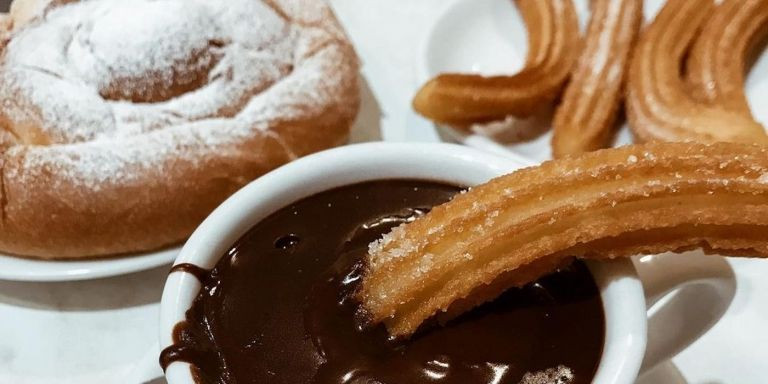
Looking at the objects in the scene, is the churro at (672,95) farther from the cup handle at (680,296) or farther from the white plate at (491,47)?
the cup handle at (680,296)

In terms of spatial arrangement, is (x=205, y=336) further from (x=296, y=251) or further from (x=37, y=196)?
(x=37, y=196)

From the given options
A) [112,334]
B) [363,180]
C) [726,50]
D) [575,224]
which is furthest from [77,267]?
[726,50]

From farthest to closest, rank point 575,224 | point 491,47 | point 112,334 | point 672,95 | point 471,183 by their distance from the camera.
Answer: point 491,47
point 672,95
point 112,334
point 471,183
point 575,224

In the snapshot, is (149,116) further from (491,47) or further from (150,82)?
(491,47)

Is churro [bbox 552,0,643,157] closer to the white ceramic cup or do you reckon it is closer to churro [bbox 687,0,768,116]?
churro [bbox 687,0,768,116]

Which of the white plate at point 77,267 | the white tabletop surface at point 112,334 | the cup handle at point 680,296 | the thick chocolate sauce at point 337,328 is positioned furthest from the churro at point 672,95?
the white plate at point 77,267

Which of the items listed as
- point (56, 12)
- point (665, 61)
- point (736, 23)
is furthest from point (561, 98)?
point (56, 12)

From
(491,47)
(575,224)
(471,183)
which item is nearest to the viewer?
(575,224)
